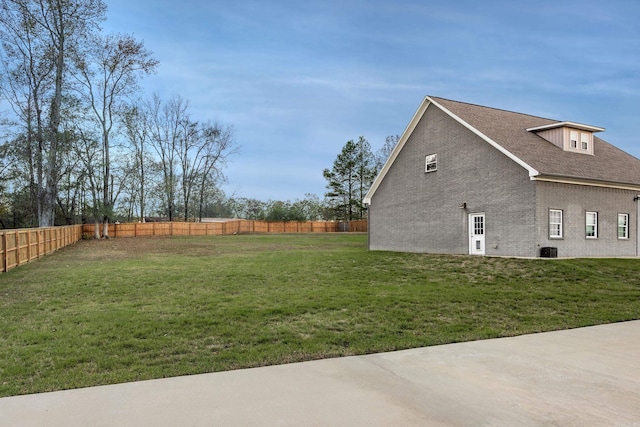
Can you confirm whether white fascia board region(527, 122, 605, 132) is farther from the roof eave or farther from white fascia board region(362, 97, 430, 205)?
white fascia board region(362, 97, 430, 205)

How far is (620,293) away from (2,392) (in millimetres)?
12508

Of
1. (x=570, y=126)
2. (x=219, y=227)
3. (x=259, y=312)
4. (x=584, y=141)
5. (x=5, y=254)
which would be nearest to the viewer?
(x=259, y=312)

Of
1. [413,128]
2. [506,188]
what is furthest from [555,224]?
[413,128]

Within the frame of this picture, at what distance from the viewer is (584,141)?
2006cm

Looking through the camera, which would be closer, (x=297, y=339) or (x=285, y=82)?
(x=297, y=339)

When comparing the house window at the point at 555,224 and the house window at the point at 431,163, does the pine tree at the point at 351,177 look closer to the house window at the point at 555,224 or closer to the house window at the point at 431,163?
the house window at the point at 431,163

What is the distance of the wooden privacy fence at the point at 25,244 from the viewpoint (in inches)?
566

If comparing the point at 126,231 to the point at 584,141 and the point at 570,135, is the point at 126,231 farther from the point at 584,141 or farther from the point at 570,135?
the point at 584,141

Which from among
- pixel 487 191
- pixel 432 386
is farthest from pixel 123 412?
pixel 487 191

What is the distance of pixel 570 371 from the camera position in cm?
454

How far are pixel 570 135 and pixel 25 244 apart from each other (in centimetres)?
2423

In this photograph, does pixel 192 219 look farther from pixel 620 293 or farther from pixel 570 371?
pixel 570 371

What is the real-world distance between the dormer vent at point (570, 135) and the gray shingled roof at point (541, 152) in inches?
11.5

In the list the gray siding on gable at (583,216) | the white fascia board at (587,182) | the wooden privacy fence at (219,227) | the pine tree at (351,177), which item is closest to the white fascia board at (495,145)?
the white fascia board at (587,182)
